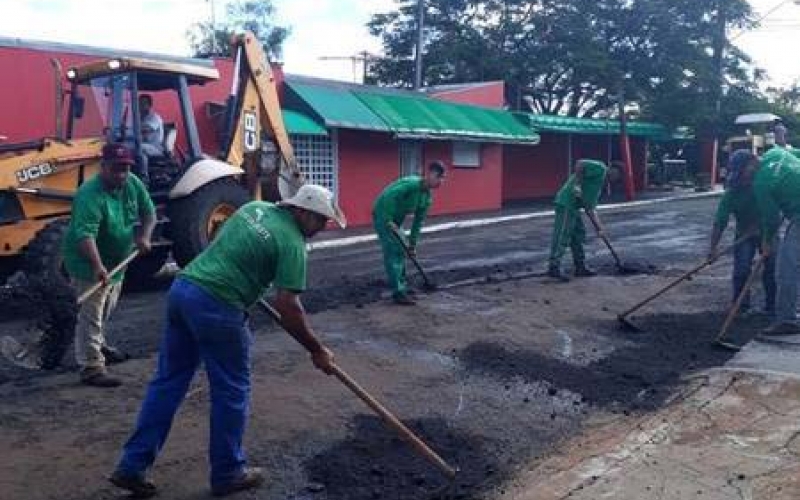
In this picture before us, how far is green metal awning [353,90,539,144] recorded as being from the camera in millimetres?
19031

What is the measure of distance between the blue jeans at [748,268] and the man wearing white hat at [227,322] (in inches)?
239

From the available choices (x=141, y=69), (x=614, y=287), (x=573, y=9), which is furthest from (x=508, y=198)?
(x=141, y=69)

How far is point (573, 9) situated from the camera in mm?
31125

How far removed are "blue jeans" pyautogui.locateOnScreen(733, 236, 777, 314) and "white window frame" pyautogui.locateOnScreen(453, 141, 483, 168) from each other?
43.1ft

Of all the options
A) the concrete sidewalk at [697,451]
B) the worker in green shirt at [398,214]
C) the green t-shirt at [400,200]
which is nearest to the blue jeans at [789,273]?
the concrete sidewalk at [697,451]

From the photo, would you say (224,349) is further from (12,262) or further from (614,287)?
(614,287)

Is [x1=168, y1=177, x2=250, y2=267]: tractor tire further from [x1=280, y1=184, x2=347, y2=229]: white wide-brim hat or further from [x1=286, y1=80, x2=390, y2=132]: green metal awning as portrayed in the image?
[x1=286, y1=80, x2=390, y2=132]: green metal awning

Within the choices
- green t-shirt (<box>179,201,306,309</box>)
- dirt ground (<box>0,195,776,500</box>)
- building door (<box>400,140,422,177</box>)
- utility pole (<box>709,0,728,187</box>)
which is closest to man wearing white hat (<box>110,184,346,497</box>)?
green t-shirt (<box>179,201,306,309</box>)

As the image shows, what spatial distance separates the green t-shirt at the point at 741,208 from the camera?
8.97 meters

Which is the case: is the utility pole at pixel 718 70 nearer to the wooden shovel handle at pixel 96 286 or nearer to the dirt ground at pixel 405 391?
the dirt ground at pixel 405 391

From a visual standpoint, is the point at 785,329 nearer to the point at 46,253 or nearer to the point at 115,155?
the point at 115,155

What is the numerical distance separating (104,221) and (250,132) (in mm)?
5748

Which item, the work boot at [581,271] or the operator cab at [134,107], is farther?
the work boot at [581,271]

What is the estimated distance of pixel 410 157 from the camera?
20.7 meters
